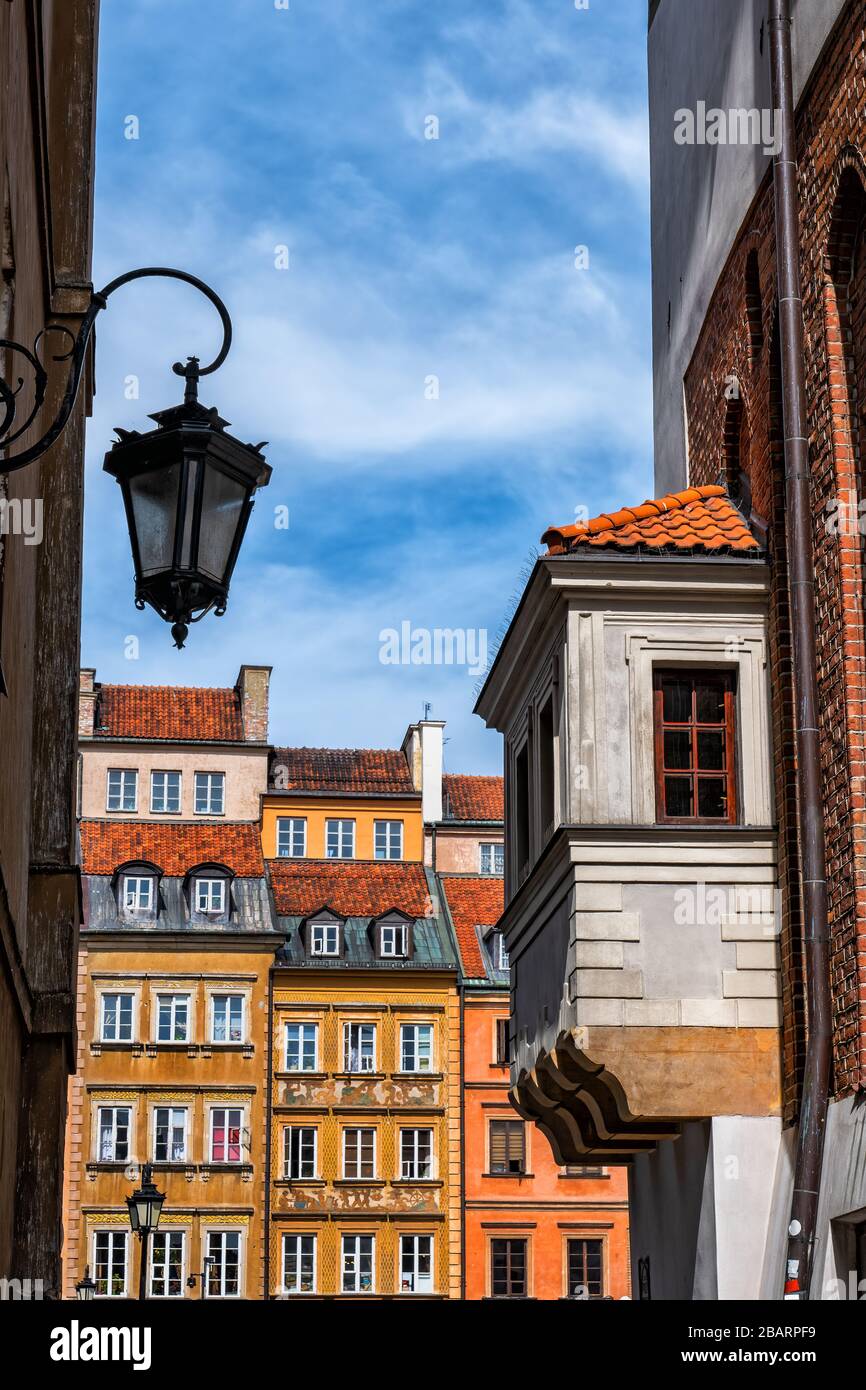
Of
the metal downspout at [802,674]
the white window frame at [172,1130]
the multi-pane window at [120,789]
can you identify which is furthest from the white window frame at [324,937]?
the metal downspout at [802,674]

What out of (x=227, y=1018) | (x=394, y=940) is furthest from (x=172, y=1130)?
(x=394, y=940)

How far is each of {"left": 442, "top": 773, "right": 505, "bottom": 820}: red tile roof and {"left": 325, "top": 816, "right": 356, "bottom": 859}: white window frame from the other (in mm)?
2735

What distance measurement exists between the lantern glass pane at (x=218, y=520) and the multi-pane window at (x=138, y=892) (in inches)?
1850

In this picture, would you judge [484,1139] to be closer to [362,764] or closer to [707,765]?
[362,764]

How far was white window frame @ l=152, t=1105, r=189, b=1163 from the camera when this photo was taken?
50156 mm

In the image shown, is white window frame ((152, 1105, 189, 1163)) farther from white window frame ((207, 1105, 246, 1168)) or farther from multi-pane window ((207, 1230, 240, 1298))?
multi-pane window ((207, 1230, 240, 1298))

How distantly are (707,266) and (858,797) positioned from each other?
6.67 meters

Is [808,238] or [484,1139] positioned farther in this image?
[484,1139]

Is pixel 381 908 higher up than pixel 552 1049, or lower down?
higher up

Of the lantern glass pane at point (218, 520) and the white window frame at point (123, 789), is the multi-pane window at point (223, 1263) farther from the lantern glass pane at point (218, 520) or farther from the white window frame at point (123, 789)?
the lantern glass pane at point (218, 520)

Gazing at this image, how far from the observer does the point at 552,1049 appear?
51.4ft
